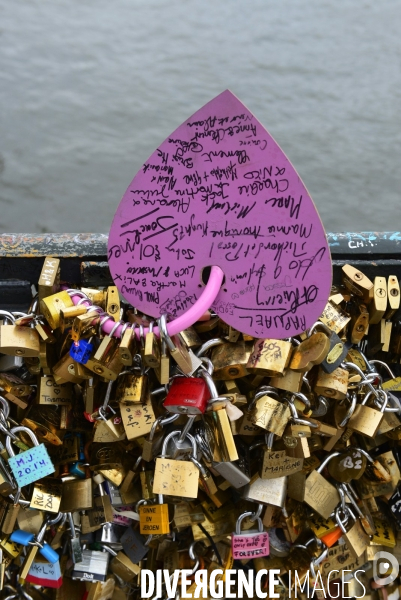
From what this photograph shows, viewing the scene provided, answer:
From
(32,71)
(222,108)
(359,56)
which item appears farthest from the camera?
(359,56)

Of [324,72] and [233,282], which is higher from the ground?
[324,72]

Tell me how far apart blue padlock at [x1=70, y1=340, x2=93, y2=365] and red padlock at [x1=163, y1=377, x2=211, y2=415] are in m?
0.14

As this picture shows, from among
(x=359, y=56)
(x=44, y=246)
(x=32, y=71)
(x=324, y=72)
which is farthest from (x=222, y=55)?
(x=44, y=246)

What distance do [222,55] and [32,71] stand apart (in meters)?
0.94

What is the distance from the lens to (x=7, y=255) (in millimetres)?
944

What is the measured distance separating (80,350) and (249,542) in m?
0.51

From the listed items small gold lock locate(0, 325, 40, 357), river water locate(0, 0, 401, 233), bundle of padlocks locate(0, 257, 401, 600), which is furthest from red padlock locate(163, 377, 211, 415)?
river water locate(0, 0, 401, 233)

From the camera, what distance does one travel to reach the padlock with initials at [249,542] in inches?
40.0

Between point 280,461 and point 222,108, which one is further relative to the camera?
point 280,461

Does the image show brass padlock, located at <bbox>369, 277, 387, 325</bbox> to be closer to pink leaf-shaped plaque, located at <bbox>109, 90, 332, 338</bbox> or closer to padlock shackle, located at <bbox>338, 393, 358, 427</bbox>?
padlock shackle, located at <bbox>338, 393, 358, 427</bbox>

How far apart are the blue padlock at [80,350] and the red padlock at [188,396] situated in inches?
5.5

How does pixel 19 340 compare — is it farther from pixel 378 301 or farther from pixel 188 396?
pixel 378 301

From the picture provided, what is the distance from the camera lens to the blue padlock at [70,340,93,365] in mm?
823

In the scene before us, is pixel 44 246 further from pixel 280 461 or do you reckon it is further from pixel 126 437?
pixel 280 461
